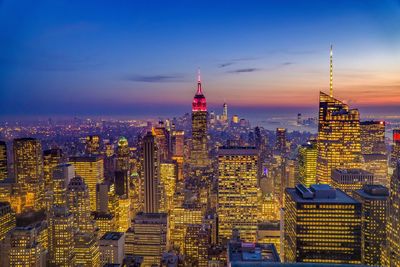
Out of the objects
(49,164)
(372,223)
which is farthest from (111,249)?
(372,223)

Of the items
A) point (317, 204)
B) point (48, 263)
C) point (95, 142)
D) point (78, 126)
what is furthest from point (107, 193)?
point (317, 204)

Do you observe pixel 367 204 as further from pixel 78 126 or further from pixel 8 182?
pixel 8 182

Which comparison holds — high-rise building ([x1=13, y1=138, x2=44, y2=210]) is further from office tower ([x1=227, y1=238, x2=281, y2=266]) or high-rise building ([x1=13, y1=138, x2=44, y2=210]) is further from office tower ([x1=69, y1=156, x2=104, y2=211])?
office tower ([x1=227, y1=238, x2=281, y2=266])

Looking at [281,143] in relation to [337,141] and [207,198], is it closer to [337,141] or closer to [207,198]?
[337,141]

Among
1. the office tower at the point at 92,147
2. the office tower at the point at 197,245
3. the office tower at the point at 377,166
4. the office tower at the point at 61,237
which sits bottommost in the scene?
the office tower at the point at 197,245

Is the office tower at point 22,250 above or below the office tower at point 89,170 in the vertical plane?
below

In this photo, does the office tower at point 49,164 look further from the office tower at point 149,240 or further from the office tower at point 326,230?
the office tower at point 326,230

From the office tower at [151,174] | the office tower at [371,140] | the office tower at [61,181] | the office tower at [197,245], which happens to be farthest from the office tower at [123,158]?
the office tower at [371,140]
